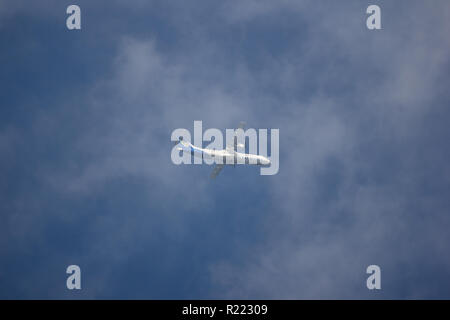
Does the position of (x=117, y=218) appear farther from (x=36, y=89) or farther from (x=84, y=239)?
(x=36, y=89)

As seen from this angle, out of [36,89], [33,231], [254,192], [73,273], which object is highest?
[36,89]

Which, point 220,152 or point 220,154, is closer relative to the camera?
point 220,154

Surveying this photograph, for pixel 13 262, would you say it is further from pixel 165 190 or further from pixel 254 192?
pixel 254 192

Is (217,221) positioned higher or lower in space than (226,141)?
lower

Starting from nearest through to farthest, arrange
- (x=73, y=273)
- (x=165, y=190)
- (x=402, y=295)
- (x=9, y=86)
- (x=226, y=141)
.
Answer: (x=226, y=141)
(x=73, y=273)
(x=402, y=295)
(x=165, y=190)
(x=9, y=86)

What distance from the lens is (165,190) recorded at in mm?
152000

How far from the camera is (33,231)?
430 ft

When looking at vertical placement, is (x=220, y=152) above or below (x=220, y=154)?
above

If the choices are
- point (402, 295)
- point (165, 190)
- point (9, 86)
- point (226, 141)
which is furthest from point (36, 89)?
point (402, 295)

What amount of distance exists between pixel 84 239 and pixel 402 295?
A: 261 ft

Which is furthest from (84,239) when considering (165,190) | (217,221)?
(217,221)

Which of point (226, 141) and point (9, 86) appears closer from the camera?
point (226, 141)

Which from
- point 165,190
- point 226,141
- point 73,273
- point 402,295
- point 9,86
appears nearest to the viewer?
point 226,141
